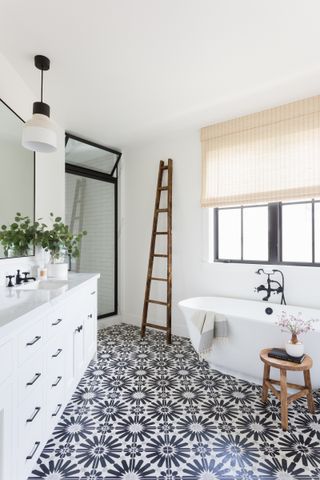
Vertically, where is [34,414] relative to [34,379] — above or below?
Result: below

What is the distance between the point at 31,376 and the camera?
1.35 metres

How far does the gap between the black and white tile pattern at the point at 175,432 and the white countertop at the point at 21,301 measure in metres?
0.89

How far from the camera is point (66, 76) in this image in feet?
7.75

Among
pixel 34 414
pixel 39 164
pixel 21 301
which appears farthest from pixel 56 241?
pixel 34 414

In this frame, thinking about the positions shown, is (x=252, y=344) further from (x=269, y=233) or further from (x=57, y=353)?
(x=57, y=353)

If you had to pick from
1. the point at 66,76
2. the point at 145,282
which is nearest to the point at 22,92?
the point at 66,76

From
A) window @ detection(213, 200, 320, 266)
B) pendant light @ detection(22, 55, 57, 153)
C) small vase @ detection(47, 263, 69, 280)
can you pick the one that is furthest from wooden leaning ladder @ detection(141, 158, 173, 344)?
pendant light @ detection(22, 55, 57, 153)

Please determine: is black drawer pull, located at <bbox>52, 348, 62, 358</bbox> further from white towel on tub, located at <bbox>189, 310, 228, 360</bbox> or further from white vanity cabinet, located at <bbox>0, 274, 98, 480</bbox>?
white towel on tub, located at <bbox>189, 310, 228, 360</bbox>

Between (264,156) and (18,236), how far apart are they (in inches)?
99.8

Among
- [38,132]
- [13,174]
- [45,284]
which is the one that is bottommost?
[45,284]

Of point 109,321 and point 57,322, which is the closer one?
point 57,322

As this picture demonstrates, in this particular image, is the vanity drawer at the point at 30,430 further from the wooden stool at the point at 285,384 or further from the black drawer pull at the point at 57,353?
the wooden stool at the point at 285,384

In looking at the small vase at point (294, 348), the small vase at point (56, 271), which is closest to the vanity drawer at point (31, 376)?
the small vase at point (56, 271)

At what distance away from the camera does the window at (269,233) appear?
296 cm
